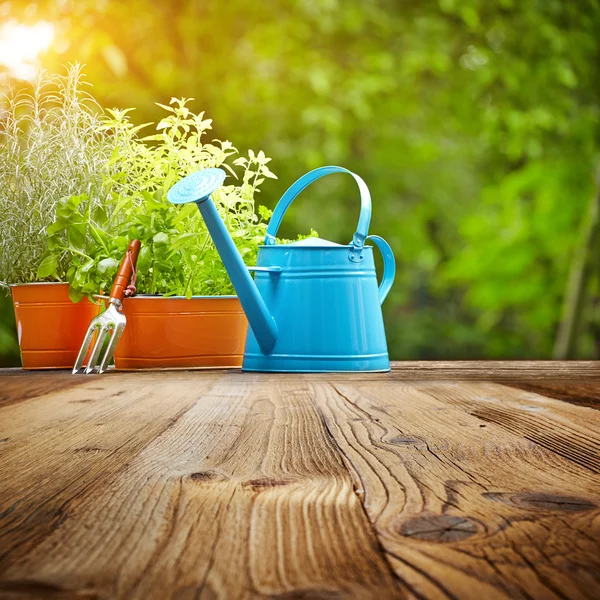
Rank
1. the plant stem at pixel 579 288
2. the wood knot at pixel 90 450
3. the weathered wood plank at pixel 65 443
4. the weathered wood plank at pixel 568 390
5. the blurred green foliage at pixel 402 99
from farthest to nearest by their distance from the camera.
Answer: the plant stem at pixel 579 288 → the blurred green foliage at pixel 402 99 → the weathered wood plank at pixel 568 390 → the wood knot at pixel 90 450 → the weathered wood plank at pixel 65 443

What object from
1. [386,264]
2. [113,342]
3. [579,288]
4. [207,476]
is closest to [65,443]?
[207,476]

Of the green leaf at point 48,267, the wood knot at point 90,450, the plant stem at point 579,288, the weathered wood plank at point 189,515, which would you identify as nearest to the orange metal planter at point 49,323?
the green leaf at point 48,267

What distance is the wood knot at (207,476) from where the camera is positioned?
0.54 metres

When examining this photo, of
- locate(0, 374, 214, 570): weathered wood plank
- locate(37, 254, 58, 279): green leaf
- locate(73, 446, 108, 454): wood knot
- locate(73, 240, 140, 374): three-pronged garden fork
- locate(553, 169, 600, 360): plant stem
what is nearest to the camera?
locate(0, 374, 214, 570): weathered wood plank

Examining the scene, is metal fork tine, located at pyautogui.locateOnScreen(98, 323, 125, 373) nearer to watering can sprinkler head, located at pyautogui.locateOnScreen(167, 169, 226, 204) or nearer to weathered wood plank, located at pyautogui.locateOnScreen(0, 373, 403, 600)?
watering can sprinkler head, located at pyautogui.locateOnScreen(167, 169, 226, 204)

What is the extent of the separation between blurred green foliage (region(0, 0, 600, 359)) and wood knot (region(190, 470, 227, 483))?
3708 mm

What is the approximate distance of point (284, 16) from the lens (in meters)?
4.91

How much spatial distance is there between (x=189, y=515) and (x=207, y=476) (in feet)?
0.35

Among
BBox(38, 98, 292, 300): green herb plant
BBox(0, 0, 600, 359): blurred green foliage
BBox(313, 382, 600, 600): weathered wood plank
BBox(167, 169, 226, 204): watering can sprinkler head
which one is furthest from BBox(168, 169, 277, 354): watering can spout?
BBox(0, 0, 600, 359): blurred green foliage

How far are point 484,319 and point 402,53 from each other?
112 inches

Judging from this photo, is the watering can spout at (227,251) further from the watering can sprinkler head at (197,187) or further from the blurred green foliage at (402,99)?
the blurred green foliage at (402,99)

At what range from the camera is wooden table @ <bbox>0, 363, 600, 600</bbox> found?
345mm

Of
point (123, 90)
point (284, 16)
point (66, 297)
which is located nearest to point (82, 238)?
point (66, 297)

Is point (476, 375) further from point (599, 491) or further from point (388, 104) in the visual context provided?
point (388, 104)
